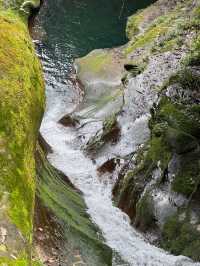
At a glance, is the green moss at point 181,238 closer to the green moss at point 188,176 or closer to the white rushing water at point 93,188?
the white rushing water at point 93,188

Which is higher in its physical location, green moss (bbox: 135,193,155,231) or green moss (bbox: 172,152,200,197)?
green moss (bbox: 172,152,200,197)

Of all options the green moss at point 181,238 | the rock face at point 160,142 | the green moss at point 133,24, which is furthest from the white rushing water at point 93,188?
the green moss at point 133,24

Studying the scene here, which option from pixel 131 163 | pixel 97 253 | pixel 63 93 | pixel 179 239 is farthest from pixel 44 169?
pixel 63 93

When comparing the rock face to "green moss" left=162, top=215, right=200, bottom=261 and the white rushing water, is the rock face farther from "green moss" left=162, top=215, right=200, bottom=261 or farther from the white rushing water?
the white rushing water

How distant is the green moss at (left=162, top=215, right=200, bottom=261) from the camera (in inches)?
587

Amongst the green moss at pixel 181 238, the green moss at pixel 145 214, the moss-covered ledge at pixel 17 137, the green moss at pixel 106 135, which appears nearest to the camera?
the moss-covered ledge at pixel 17 137

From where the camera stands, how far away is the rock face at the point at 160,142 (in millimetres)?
16438

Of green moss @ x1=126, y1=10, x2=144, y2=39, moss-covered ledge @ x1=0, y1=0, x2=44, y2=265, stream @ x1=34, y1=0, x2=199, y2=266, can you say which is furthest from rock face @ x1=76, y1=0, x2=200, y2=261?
green moss @ x1=126, y1=10, x2=144, y2=39

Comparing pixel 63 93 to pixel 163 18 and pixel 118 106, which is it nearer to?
pixel 118 106

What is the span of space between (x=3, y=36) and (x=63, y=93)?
23376 mm

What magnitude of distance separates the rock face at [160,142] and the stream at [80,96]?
1.97ft

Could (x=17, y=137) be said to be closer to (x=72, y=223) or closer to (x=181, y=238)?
(x=72, y=223)

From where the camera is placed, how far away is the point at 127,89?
27.0 meters

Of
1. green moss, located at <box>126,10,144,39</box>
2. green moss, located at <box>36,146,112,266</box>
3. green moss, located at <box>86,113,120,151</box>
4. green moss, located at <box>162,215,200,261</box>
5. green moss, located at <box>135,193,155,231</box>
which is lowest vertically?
green moss, located at <box>126,10,144,39</box>
